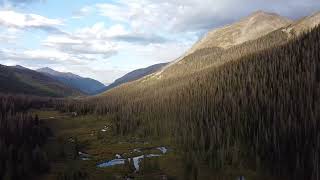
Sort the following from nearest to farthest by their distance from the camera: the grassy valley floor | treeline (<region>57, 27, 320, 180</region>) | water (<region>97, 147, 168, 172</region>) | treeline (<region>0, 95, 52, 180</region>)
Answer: treeline (<region>0, 95, 52, 180</region>) → the grassy valley floor → treeline (<region>57, 27, 320, 180</region>) → water (<region>97, 147, 168, 172</region>)

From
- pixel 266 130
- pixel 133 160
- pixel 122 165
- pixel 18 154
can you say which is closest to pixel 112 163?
pixel 133 160

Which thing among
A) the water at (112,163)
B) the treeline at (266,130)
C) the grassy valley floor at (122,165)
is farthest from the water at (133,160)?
the treeline at (266,130)

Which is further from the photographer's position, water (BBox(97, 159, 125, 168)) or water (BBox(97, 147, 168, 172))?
water (BBox(97, 159, 125, 168))

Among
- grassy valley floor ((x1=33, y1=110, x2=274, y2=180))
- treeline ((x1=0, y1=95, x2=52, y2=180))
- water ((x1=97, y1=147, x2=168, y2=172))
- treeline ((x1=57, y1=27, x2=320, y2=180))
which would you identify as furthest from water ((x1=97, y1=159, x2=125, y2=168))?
treeline ((x1=57, y1=27, x2=320, y2=180))

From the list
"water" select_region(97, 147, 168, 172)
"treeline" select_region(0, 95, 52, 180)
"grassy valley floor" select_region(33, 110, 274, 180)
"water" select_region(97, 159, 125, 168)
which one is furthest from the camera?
"water" select_region(97, 159, 125, 168)

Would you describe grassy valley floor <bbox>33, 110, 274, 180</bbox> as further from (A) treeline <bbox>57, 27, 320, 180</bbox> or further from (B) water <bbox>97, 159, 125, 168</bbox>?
(A) treeline <bbox>57, 27, 320, 180</bbox>

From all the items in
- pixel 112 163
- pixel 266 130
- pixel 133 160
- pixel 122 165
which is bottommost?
pixel 112 163

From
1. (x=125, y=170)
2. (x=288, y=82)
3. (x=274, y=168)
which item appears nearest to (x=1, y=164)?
(x=125, y=170)

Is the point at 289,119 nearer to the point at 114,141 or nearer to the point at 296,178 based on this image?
the point at 296,178

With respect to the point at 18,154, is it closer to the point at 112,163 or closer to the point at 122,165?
the point at 122,165

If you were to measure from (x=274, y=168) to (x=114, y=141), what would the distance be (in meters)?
86.8

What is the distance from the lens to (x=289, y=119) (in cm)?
13450

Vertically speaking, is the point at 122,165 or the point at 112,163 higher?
the point at 122,165

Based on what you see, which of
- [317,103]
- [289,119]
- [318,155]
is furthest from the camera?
[317,103]
